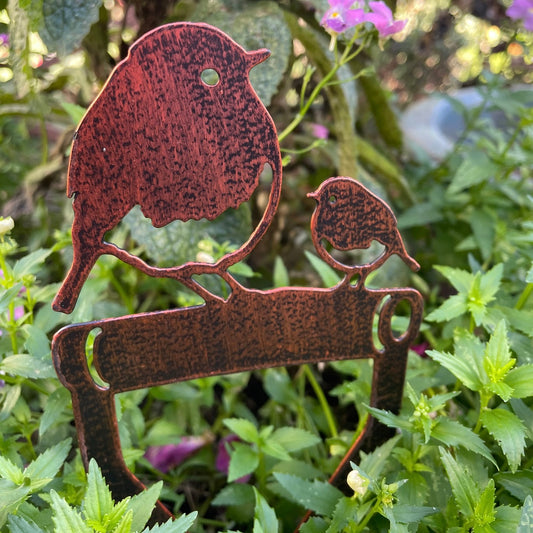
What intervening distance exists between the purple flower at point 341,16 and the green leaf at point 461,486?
45cm

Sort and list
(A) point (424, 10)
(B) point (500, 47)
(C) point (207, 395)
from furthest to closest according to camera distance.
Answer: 1. (A) point (424, 10)
2. (B) point (500, 47)
3. (C) point (207, 395)

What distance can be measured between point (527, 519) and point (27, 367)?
0.46 m

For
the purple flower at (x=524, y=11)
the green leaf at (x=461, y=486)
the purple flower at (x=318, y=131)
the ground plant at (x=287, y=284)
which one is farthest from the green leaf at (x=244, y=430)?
the purple flower at (x=524, y=11)

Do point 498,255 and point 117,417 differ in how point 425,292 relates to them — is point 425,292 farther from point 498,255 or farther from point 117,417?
point 117,417

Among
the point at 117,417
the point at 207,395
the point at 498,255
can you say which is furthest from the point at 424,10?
the point at 117,417

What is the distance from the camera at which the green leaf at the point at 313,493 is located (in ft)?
1.78

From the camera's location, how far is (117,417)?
518mm

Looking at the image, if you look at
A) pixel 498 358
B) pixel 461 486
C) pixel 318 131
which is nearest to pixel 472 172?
pixel 318 131

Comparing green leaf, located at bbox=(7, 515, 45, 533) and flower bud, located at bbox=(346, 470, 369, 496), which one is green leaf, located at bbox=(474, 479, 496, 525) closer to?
flower bud, located at bbox=(346, 470, 369, 496)

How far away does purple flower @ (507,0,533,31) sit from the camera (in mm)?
1025

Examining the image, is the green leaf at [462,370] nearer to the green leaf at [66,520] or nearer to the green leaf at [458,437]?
the green leaf at [458,437]

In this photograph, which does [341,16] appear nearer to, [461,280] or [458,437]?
[461,280]

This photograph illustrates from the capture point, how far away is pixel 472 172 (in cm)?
98

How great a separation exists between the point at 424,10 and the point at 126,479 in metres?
1.45
